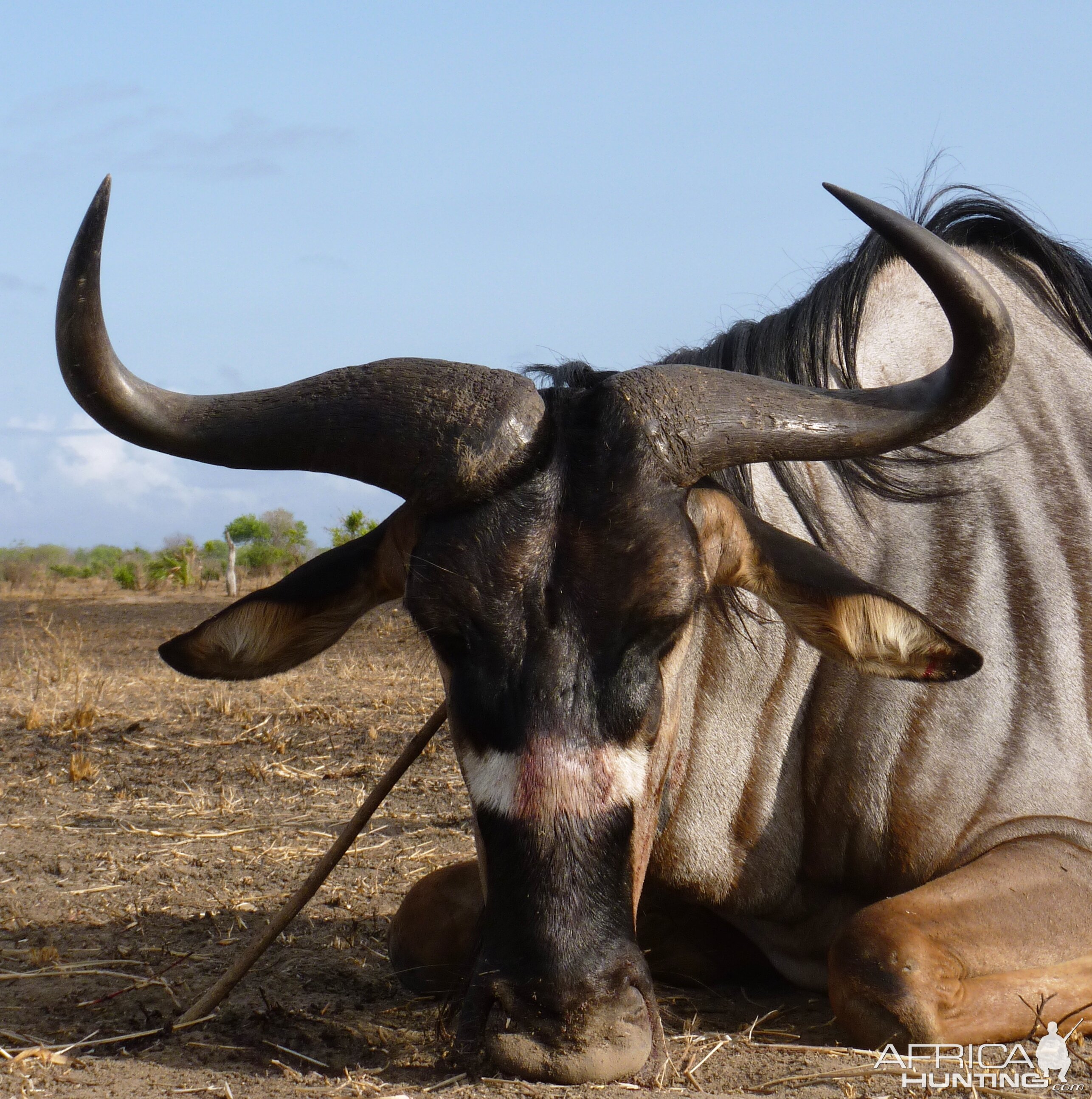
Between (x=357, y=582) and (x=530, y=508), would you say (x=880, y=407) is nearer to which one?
(x=530, y=508)

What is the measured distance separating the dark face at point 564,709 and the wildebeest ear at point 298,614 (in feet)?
1.42

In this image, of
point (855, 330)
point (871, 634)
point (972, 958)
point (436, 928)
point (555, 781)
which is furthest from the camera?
point (855, 330)

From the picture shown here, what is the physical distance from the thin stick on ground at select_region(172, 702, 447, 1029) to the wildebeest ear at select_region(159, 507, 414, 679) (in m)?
0.38

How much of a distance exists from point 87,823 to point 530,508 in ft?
13.4

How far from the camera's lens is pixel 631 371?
10.9 ft

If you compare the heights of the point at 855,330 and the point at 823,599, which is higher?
the point at 855,330

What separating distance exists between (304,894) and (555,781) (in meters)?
1.28

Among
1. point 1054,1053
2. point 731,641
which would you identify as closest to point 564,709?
point 731,641

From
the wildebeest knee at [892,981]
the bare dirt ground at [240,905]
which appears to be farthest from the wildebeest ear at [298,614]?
the wildebeest knee at [892,981]

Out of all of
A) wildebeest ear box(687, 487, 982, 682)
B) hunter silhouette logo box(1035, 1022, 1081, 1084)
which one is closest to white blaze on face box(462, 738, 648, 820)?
wildebeest ear box(687, 487, 982, 682)

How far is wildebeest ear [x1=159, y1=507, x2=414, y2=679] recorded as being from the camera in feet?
11.8

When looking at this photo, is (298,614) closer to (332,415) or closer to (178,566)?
(332,415)

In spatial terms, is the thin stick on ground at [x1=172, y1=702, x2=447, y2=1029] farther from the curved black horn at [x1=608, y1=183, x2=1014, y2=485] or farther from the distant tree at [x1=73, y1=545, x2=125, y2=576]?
the distant tree at [x1=73, y1=545, x2=125, y2=576]

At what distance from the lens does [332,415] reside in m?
3.34
